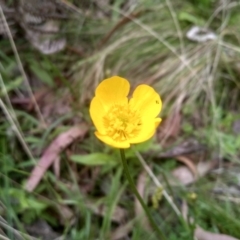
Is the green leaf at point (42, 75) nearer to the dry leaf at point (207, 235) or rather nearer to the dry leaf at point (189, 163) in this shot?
the dry leaf at point (189, 163)

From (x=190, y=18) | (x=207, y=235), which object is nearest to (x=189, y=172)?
(x=207, y=235)

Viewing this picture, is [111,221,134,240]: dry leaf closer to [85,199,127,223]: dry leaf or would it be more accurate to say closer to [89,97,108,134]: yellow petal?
[85,199,127,223]: dry leaf

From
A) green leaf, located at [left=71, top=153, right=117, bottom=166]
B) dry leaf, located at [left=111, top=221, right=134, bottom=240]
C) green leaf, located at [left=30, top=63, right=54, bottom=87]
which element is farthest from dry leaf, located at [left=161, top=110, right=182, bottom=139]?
green leaf, located at [left=30, top=63, right=54, bottom=87]

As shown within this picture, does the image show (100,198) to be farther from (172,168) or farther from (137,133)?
(137,133)

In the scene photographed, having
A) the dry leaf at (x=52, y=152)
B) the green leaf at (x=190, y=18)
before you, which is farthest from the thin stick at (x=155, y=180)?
the green leaf at (x=190, y=18)

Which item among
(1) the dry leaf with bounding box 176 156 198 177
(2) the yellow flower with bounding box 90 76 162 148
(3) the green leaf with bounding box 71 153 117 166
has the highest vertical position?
(2) the yellow flower with bounding box 90 76 162 148

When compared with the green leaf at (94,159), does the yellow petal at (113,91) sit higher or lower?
higher

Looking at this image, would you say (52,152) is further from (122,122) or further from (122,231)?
Answer: (122,122)
